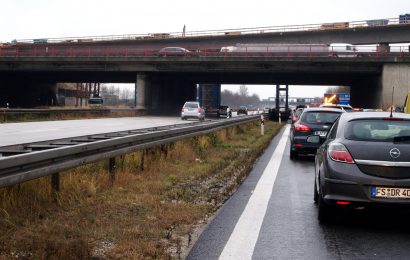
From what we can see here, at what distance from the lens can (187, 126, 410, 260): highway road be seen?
5.22 meters

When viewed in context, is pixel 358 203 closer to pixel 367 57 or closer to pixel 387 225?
pixel 387 225

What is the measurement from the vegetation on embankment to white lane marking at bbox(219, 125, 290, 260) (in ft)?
1.41

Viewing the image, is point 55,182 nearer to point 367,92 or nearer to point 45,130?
point 45,130

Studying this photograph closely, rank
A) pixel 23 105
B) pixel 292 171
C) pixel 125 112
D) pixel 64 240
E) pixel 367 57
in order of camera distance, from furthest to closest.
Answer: pixel 23 105 → pixel 125 112 → pixel 367 57 → pixel 292 171 → pixel 64 240

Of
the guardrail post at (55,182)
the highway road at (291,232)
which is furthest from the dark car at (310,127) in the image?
the guardrail post at (55,182)

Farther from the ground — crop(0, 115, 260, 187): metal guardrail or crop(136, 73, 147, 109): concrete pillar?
crop(136, 73, 147, 109): concrete pillar

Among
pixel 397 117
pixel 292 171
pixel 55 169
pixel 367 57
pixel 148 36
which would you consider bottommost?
pixel 292 171

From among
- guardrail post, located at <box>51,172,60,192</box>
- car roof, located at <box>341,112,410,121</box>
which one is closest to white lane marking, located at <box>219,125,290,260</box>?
car roof, located at <box>341,112,410,121</box>


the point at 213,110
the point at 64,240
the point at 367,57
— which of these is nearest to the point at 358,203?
the point at 64,240

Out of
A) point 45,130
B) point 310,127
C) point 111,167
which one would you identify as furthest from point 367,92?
point 111,167

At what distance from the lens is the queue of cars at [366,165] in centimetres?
619

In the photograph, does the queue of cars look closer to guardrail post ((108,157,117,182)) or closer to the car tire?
guardrail post ((108,157,117,182))

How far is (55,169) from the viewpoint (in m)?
6.50

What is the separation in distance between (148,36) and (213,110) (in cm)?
1900
